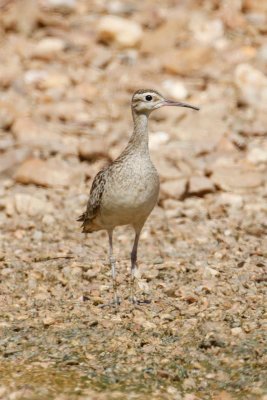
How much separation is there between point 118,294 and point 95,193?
1036 millimetres

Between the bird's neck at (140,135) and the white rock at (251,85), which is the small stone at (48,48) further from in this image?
the bird's neck at (140,135)

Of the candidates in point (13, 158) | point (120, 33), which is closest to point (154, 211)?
point (13, 158)

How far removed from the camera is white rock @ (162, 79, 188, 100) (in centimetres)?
1513

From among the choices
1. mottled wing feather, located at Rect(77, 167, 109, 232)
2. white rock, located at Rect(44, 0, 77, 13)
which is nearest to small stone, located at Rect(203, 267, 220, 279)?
mottled wing feather, located at Rect(77, 167, 109, 232)

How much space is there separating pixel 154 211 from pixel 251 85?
171 inches

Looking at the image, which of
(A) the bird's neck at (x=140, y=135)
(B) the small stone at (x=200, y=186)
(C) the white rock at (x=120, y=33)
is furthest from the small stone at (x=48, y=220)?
(C) the white rock at (x=120, y=33)

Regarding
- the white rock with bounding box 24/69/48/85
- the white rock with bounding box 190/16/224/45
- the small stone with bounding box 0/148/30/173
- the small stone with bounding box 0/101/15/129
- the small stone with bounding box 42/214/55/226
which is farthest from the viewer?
the white rock with bounding box 190/16/224/45

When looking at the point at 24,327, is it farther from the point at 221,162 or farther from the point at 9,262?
the point at 221,162

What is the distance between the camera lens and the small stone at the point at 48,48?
1639cm

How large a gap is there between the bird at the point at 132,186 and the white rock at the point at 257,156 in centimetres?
454

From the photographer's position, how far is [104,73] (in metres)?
16.2

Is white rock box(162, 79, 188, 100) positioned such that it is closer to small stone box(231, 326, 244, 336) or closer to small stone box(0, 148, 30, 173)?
small stone box(0, 148, 30, 173)

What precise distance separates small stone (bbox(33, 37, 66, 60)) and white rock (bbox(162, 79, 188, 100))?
94.4 inches

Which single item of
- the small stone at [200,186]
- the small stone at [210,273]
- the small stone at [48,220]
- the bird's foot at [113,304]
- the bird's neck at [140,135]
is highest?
the bird's neck at [140,135]
